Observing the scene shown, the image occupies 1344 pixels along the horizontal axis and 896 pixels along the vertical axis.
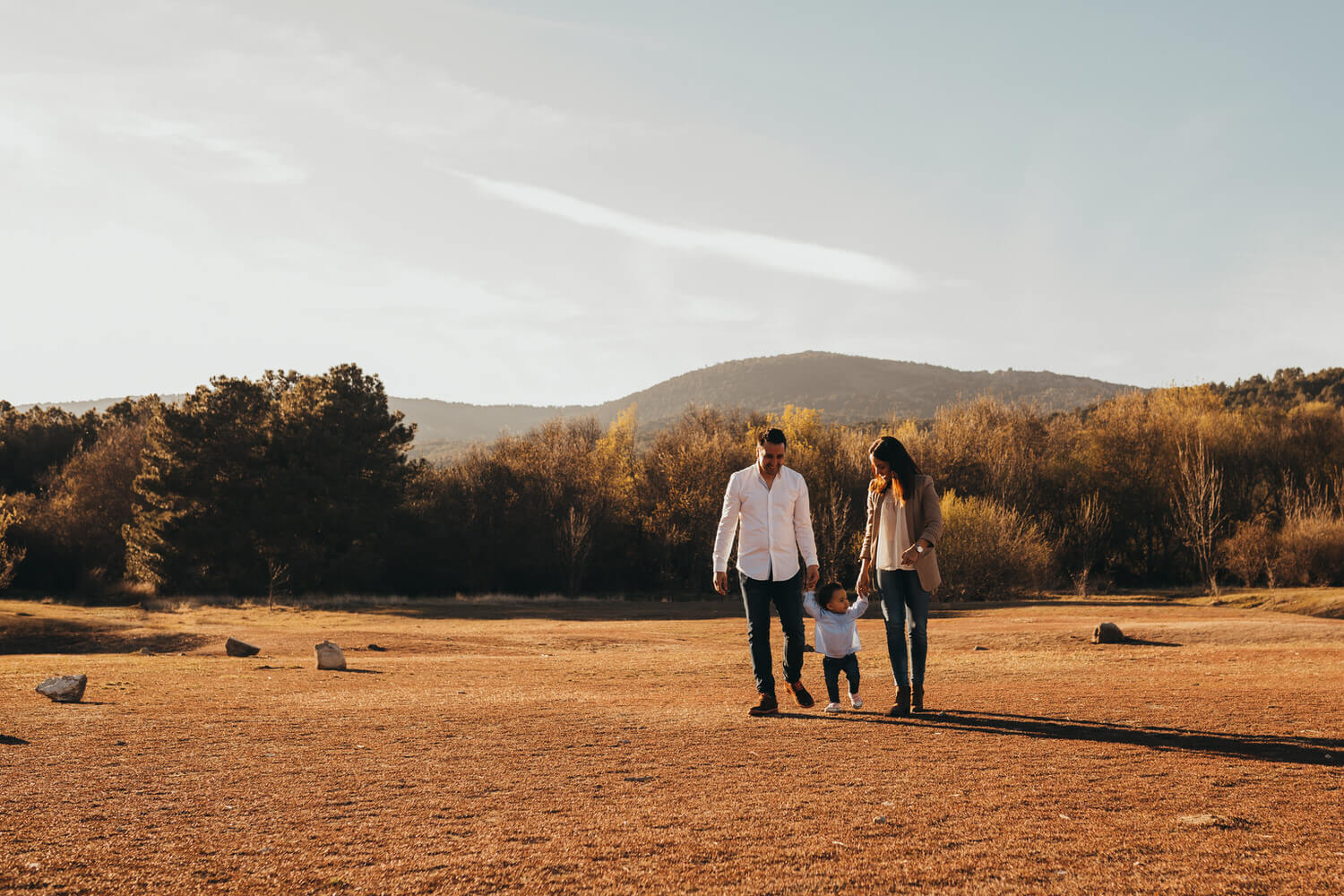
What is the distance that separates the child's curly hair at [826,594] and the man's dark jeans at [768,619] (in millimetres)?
261

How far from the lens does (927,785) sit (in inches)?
214

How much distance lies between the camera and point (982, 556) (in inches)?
1567

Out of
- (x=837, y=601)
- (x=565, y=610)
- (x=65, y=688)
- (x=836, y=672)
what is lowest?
(x=565, y=610)

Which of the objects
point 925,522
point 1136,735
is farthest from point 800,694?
point 1136,735

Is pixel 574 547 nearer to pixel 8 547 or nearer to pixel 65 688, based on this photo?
pixel 8 547

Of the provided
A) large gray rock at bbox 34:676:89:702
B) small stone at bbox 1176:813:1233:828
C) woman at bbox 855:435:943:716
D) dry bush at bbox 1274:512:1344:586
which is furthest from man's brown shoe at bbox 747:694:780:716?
dry bush at bbox 1274:512:1344:586

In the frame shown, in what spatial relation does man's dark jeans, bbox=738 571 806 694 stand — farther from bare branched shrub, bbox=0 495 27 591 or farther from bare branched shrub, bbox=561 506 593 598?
bare branched shrub, bbox=561 506 593 598

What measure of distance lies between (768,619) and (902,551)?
1.30 meters

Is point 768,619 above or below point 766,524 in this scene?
below

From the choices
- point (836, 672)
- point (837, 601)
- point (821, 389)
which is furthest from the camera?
point (821, 389)

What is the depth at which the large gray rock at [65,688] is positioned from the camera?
9.62 m

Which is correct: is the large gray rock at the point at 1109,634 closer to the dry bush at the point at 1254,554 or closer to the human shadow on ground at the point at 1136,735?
the human shadow on ground at the point at 1136,735

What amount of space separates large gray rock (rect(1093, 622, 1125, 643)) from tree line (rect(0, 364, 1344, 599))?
80.2ft

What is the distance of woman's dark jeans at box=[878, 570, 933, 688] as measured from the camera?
8.02 metres
